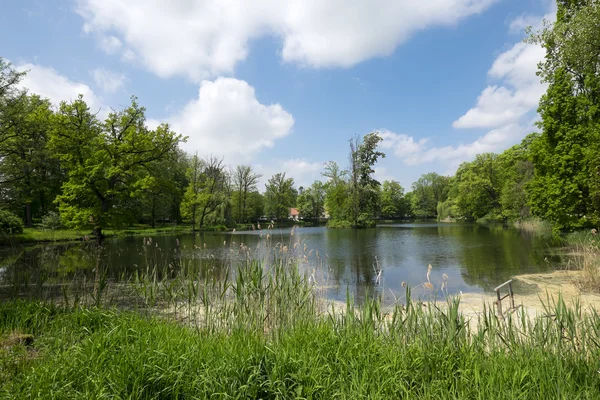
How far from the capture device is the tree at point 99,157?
934 inches

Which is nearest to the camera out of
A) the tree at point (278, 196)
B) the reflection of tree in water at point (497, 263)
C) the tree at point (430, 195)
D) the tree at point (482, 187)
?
the reflection of tree in water at point (497, 263)

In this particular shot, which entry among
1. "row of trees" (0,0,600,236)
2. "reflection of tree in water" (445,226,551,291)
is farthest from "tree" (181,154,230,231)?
"reflection of tree in water" (445,226,551,291)

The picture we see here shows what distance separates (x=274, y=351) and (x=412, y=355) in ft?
4.61

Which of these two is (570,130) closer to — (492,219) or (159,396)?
(159,396)

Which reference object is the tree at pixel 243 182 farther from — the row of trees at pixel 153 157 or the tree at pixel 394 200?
the tree at pixel 394 200

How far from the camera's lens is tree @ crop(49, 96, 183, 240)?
23734 mm

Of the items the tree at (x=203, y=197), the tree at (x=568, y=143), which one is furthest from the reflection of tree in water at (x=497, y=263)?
the tree at (x=203, y=197)

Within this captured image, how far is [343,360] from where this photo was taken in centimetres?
314

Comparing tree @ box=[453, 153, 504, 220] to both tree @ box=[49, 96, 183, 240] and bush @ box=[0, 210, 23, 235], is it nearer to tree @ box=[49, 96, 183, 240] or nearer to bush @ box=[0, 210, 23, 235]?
tree @ box=[49, 96, 183, 240]

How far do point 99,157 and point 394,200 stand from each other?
72.7 metres

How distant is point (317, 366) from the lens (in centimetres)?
320

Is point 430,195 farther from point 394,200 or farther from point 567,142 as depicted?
point 567,142

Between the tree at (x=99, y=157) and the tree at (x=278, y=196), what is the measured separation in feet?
141

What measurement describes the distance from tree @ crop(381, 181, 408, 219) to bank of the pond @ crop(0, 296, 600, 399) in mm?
78403
